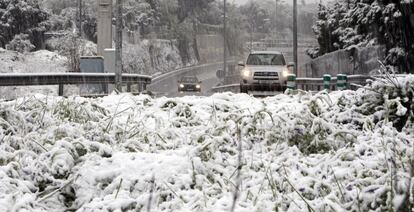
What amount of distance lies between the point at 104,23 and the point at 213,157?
15.2 metres

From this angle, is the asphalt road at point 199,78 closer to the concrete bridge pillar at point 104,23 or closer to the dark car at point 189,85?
the dark car at point 189,85

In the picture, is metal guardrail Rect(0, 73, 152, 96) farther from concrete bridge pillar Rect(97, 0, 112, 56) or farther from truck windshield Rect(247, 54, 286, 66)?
truck windshield Rect(247, 54, 286, 66)

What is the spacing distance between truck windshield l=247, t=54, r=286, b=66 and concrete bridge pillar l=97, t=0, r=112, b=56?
639 centimetres

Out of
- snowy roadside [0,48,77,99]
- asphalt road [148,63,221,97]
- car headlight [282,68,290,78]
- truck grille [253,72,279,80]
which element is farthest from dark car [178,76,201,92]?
truck grille [253,72,279,80]

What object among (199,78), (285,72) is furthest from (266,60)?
(199,78)

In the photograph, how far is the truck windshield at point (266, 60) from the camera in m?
24.4

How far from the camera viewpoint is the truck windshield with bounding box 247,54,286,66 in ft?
80.0

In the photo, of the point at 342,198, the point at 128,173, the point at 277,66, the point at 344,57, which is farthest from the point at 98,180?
the point at 344,57

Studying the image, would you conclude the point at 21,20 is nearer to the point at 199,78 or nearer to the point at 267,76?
the point at 267,76

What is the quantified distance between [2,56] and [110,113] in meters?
27.9

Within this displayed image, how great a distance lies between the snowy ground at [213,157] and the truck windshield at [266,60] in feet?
55.0

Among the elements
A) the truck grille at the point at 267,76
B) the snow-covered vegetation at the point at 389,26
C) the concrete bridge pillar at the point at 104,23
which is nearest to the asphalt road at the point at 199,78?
the snow-covered vegetation at the point at 389,26

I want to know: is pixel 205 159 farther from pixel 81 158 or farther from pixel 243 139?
pixel 81 158

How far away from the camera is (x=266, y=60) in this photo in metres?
24.5
